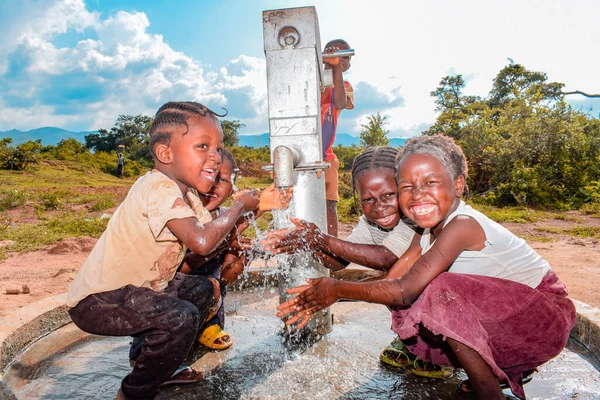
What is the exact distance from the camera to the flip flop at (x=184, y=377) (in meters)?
1.94

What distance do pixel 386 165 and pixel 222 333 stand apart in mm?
1200

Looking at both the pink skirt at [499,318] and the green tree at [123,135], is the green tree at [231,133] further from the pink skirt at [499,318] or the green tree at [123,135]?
the pink skirt at [499,318]

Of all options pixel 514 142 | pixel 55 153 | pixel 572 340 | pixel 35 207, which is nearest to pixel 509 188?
pixel 514 142

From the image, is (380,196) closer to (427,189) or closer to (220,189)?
(427,189)

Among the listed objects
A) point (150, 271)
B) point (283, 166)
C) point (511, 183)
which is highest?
point (283, 166)

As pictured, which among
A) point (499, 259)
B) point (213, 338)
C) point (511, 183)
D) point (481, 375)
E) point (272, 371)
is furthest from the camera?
point (511, 183)

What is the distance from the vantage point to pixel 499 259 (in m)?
1.71

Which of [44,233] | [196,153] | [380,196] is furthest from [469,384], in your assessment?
[44,233]

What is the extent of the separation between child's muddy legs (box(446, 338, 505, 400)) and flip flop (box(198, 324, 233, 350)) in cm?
122

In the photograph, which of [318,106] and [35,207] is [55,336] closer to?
[318,106]

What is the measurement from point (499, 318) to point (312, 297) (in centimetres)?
72

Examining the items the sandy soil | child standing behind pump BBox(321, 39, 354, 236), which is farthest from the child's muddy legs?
child standing behind pump BBox(321, 39, 354, 236)

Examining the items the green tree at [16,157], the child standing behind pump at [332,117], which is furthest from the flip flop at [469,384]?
the green tree at [16,157]

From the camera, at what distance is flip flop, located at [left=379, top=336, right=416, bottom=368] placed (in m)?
2.08
